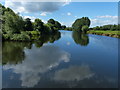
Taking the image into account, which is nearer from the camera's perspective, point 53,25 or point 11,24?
point 11,24

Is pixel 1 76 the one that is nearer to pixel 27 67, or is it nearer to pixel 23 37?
pixel 27 67

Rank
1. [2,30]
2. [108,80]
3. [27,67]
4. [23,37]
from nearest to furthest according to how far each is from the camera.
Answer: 1. [108,80]
2. [27,67]
3. [23,37]
4. [2,30]

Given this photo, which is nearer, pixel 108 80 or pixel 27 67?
pixel 108 80

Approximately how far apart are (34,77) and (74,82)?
269 cm

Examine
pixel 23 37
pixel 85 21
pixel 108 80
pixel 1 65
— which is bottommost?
pixel 108 80

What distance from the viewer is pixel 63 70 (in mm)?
9656

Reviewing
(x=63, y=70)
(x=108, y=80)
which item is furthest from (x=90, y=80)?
(x=63, y=70)

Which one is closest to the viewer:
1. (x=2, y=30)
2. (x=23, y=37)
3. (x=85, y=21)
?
(x=23, y=37)

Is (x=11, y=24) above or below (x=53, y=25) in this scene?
below

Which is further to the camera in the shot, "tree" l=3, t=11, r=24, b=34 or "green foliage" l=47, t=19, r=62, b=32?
"green foliage" l=47, t=19, r=62, b=32

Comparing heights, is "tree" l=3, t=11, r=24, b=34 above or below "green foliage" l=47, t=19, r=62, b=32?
below

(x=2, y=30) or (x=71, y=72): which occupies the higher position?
(x=2, y=30)

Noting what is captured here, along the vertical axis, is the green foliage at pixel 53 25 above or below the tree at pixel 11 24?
above

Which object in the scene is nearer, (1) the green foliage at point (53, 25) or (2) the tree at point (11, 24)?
(2) the tree at point (11, 24)
